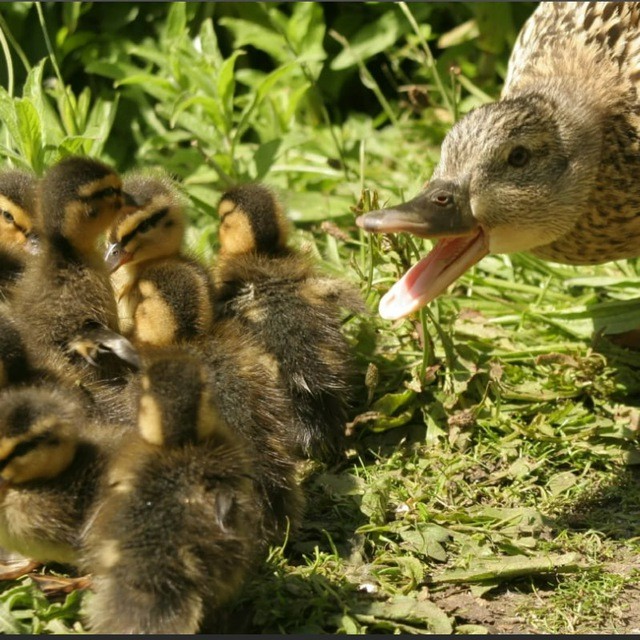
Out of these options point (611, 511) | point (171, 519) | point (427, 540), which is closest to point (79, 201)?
point (171, 519)

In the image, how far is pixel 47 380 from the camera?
3342 millimetres

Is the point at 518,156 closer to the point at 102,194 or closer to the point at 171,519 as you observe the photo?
the point at 102,194

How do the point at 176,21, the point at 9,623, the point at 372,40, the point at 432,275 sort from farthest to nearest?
1. the point at 372,40
2. the point at 176,21
3. the point at 432,275
4. the point at 9,623

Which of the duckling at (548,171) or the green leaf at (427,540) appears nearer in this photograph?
the green leaf at (427,540)

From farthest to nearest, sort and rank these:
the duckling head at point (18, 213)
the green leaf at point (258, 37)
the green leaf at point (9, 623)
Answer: the green leaf at point (258, 37) → the duckling head at point (18, 213) → the green leaf at point (9, 623)

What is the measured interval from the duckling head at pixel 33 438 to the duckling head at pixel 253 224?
1.12 meters

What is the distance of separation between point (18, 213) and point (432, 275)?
1.42 metres

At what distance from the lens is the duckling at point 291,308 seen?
376cm

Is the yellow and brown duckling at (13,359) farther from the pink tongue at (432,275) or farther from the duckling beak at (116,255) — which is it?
the pink tongue at (432,275)

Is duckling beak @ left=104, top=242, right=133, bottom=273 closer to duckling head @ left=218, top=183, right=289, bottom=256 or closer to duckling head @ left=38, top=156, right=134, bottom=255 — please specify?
duckling head @ left=38, top=156, right=134, bottom=255

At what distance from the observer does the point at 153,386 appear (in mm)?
2908

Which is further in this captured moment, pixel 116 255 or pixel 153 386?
pixel 116 255

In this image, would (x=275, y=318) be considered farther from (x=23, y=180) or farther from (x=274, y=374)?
(x=23, y=180)

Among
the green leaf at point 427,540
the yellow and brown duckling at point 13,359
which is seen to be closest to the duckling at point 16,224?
the yellow and brown duckling at point 13,359
